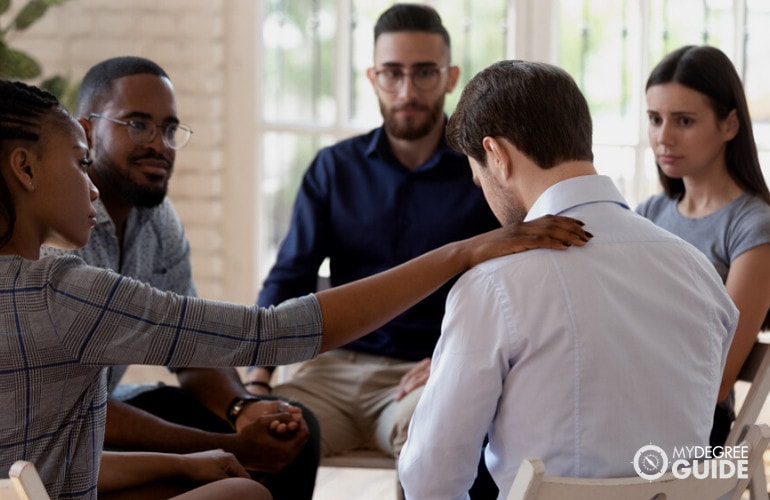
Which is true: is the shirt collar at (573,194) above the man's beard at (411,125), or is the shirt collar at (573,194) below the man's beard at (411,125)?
above

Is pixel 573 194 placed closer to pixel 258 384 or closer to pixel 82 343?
pixel 82 343

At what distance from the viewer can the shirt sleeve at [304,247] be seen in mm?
2703

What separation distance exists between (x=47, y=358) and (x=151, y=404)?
0.92 metres

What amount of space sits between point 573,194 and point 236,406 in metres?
1.02

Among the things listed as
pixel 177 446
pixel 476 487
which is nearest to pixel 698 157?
pixel 476 487

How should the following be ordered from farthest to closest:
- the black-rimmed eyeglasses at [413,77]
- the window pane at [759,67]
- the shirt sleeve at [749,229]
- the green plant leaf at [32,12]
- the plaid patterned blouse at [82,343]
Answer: the window pane at [759,67] → the green plant leaf at [32,12] → the black-rimmed eyeglasses at [413,77] → the shirt sleeve at [749,229] → the plaid patterned blouse at [82,343]

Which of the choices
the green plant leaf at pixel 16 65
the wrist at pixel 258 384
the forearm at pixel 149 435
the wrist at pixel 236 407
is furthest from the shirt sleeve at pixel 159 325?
the green plant leaf at pixel 16 65

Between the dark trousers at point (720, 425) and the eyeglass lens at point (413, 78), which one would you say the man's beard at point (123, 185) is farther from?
the dark trousers at point (720, 425)

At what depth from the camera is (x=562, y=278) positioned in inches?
52.7

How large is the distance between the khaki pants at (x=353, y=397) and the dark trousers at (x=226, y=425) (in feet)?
0.76

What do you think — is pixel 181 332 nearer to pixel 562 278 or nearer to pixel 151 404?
pixel 562 278

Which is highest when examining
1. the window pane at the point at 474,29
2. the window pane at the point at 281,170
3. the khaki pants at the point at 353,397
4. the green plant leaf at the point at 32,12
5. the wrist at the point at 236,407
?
the green plant leaf at the point at 32,12

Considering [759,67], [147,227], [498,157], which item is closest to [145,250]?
[147,227]

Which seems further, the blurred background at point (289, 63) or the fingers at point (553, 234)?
the blurred background at point (289, 63)
